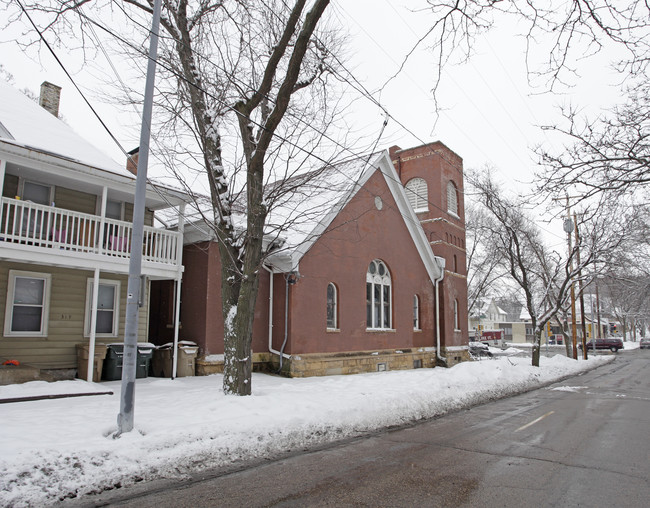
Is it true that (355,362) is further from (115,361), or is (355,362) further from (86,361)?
(86,361)

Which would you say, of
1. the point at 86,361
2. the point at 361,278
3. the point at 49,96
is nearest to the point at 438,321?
the point at 361,278

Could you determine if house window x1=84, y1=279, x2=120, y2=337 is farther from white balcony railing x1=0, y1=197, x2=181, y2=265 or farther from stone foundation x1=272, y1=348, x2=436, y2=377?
stone foundation x1=272, y1=348, x2=436, y2=377

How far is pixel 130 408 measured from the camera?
6.61 metres

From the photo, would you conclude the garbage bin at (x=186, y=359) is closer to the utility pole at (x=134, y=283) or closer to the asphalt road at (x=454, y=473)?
the utility pole at (x=134, y=283)

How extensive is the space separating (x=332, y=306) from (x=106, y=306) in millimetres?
7106

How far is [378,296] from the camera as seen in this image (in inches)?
722

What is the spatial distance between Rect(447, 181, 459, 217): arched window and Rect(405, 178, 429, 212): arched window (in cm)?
121

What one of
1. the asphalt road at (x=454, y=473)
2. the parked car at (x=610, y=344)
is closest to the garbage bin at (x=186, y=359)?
the asphalt road at (x=454, y=473)

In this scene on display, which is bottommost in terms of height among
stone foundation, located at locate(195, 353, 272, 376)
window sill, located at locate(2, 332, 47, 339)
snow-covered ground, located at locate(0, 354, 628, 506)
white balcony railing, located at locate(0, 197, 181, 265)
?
snow-covered ground, located at locate(0, 354, 628, 506)

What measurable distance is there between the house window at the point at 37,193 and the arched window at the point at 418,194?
15.4 meters

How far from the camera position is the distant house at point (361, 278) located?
46.3 feet

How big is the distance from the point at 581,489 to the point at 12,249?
441 inches

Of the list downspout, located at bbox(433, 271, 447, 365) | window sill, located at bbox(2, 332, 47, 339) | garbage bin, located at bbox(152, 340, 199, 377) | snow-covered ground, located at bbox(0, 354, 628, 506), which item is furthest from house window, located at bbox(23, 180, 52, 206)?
downspout, located at bbox(433, 271, 447, 365)

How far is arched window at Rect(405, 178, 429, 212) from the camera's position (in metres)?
22.7
